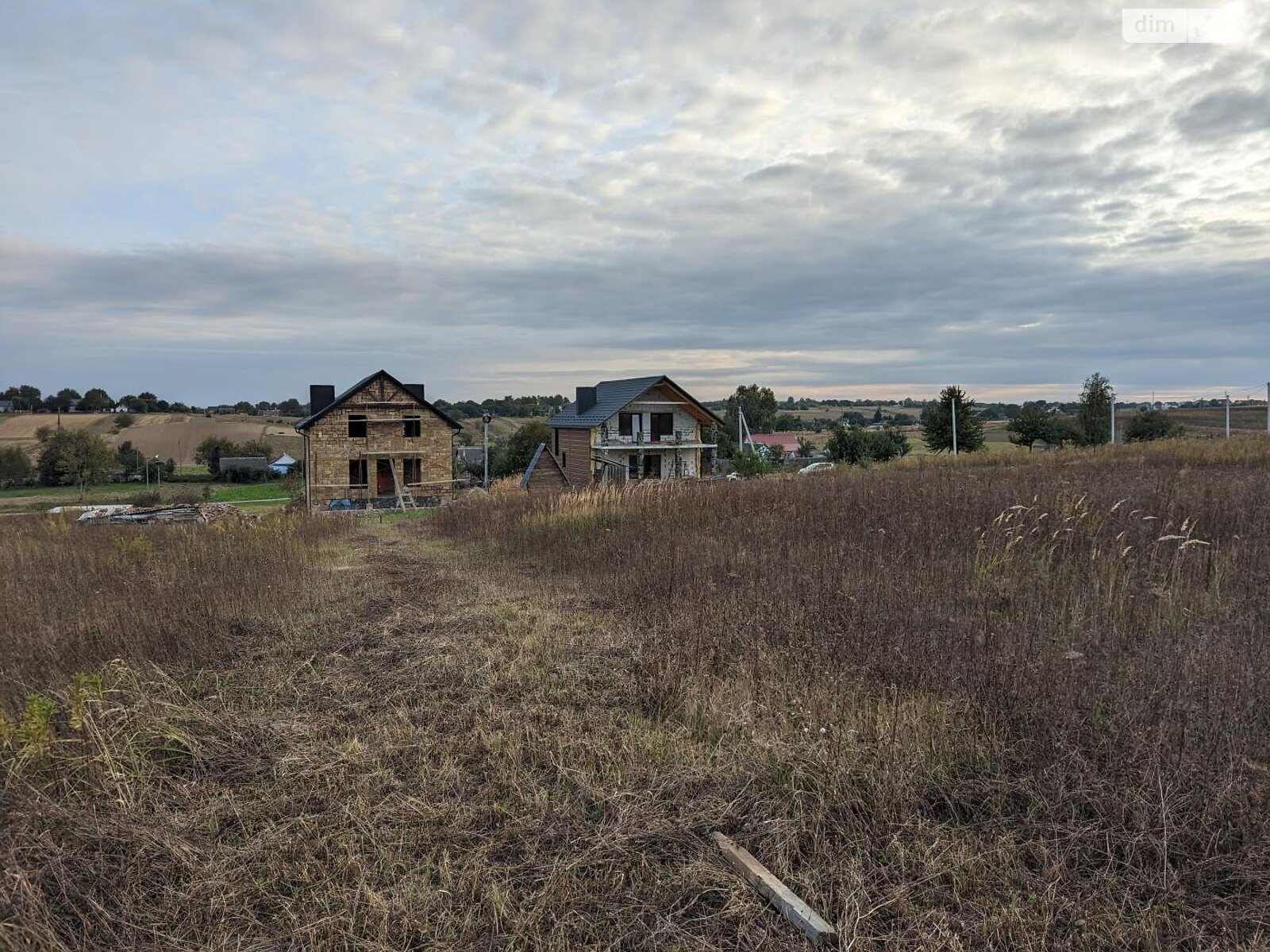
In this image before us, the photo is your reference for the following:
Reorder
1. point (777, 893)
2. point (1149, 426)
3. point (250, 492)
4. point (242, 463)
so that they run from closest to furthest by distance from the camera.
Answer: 1. point (777, 893)
2. point (1149, 426)
3. point (250, 492)
4. point (242, 463)

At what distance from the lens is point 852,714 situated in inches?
139

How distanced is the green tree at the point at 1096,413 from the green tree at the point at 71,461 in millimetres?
74327

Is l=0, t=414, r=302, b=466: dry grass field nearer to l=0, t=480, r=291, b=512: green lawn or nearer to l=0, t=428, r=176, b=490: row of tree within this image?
l=0, t=428, r=176, b=490: row of tree

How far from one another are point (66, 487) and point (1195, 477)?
76678mm

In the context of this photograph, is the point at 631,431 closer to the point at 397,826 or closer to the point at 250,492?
the point at 397,826

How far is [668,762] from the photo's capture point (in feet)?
10.7

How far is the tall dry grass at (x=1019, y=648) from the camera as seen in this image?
2.55 m

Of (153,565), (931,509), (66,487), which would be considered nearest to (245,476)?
(66,487)

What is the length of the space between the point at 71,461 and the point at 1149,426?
259ft

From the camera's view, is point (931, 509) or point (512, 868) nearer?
point (512, 868)

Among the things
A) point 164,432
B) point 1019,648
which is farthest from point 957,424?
point 164,432

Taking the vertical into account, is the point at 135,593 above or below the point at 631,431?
below

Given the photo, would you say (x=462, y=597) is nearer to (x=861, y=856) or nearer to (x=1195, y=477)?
(x=861, y=856)

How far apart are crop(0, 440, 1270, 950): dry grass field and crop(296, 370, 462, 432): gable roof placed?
23.3 m
